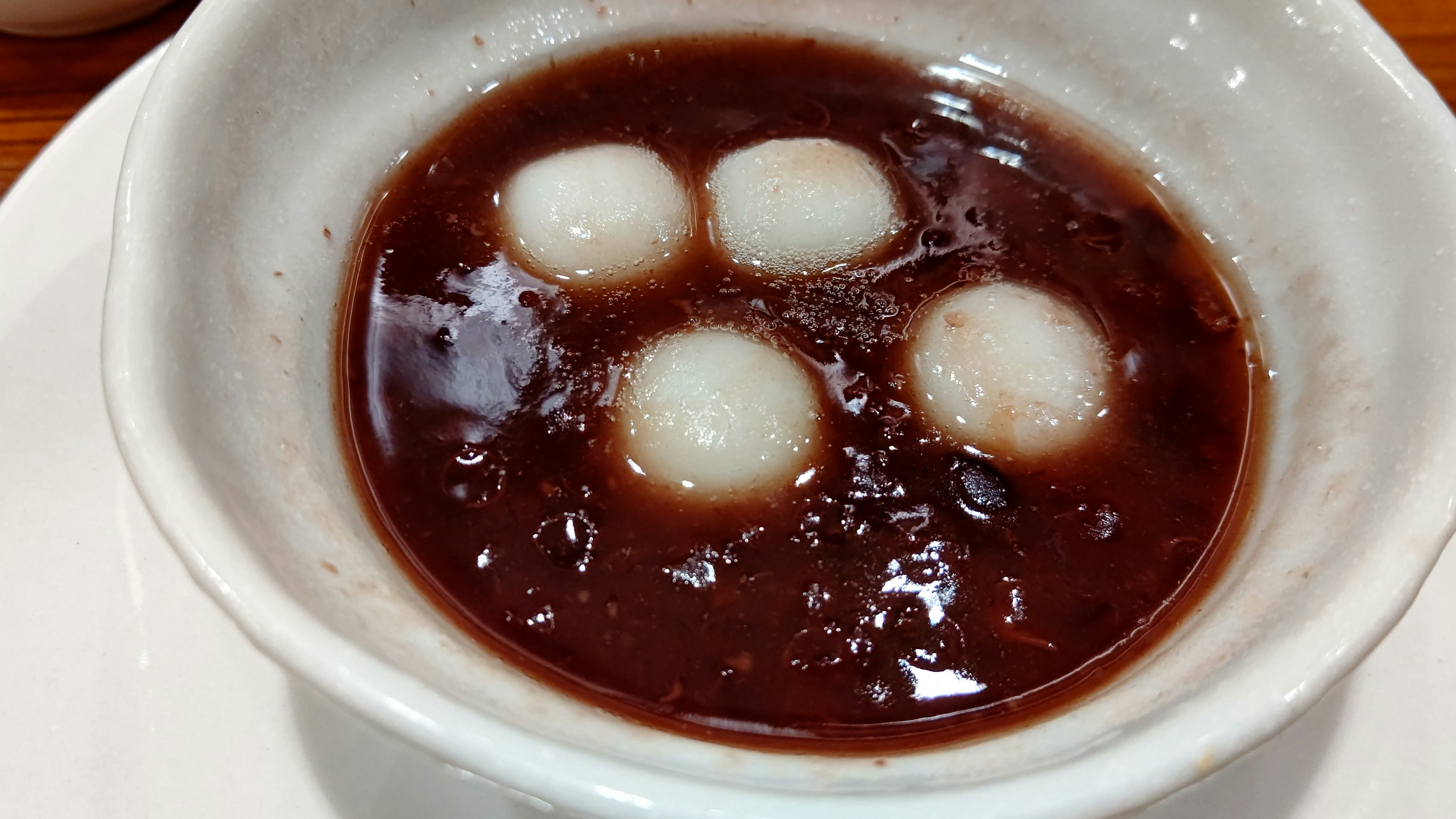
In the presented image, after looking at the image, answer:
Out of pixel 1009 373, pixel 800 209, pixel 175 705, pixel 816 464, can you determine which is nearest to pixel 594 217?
pixel 800 209

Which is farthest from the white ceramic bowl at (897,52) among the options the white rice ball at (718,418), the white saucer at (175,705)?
the white rice ball at (718,418)

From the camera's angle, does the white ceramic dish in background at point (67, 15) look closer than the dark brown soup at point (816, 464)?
No

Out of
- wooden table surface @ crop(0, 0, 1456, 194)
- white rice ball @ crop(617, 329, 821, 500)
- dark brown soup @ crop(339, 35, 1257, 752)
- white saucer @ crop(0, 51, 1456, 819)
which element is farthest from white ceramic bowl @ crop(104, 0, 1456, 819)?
wooden table surface @ crop(0, 0, 1456, 194)

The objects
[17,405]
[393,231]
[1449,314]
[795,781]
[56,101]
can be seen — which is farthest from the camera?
[56,101]

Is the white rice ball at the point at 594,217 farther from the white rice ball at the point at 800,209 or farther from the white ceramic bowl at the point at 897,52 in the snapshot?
the white ceramic bowl at the point at 897,52

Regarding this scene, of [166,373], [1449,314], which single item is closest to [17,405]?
[166,373]

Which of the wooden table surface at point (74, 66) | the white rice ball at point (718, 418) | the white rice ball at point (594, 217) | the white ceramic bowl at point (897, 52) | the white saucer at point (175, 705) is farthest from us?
the wooden table surface at point (74, 66)

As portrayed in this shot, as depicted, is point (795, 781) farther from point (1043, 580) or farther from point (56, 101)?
point (56, 101)
